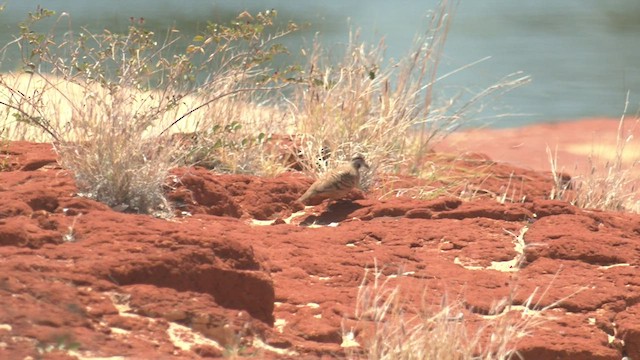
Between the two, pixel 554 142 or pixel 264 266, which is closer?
pixel 264 266

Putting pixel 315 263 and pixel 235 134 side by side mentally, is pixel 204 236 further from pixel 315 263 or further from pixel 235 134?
pixel 235 134

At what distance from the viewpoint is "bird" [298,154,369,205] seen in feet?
21.7

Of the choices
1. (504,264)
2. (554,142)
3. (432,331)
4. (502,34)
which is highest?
(432,331)

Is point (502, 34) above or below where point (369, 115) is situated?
below

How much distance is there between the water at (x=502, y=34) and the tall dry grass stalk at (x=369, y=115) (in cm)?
545

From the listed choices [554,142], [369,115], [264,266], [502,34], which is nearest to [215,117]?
[369,115]

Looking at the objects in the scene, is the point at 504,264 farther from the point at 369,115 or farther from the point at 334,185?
the point at 369,115

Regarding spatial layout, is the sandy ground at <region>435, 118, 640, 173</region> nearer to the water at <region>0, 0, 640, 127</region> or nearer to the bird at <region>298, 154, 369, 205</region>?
the water at <region>0, 0, 640, 127</region>

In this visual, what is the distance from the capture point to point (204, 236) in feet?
15.9

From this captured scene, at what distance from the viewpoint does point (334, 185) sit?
6.61 metres

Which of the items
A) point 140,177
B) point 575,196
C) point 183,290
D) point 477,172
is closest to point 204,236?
point 183,290

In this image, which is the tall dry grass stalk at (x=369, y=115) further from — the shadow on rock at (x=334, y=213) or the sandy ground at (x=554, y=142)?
the sandy ground at (x=554, y=142)

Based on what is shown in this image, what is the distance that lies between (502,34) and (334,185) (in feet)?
47.6

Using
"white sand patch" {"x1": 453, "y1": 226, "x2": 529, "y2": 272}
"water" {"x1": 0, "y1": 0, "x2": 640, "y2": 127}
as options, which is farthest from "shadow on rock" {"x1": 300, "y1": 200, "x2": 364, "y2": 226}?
"water" {"x1": 0, "y1": 0, "x2": 640, "y2": 127}
